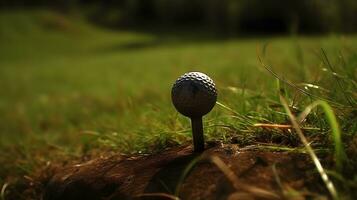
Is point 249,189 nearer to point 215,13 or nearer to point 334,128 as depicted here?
point 334,128

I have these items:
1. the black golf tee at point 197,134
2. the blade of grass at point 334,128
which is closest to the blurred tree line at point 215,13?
the black golf tee at point 197,134

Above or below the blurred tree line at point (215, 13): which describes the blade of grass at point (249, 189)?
above

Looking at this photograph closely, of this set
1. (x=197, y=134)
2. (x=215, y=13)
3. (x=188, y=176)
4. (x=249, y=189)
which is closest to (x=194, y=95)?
(x=197, y=134)

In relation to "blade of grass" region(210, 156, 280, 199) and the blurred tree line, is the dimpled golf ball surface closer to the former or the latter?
"blade of grass" region(210, 156, 280, 199)

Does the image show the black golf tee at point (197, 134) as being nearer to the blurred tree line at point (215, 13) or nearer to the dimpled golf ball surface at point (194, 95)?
the dimpled golf ball surface at point (194, 95)

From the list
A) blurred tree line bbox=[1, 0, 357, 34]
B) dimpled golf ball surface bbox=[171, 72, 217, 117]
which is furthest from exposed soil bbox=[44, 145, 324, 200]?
blurred tree line bbox=[1, 0, 357, 34]

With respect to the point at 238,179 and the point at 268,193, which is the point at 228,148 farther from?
the point at 268,193
